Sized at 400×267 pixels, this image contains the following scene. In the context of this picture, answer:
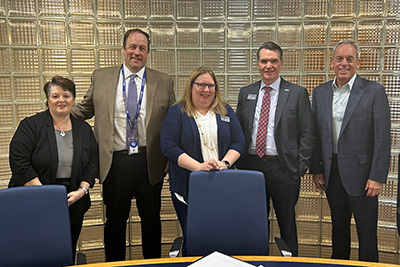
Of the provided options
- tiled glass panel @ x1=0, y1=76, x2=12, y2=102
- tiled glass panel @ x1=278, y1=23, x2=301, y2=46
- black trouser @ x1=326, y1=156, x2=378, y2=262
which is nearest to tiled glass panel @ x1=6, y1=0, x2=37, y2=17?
tiled glass panel @ x1=0, y1=76, x2=12, y2=102

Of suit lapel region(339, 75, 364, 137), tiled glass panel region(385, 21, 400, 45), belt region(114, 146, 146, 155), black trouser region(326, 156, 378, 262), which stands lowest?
black trouser region(326, 156, 378, 262)

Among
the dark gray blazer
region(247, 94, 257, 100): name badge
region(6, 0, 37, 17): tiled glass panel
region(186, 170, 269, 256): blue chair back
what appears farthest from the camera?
region(6, 0, 37, 17): tiled glass panel

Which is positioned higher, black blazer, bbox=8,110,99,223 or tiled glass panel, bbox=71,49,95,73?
tiled glass panel, bbox=71,49,95,73

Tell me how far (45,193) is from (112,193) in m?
1.01

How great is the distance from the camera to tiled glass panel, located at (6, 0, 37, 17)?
10.3 feet

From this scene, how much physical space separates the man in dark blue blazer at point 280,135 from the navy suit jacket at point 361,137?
0.15m

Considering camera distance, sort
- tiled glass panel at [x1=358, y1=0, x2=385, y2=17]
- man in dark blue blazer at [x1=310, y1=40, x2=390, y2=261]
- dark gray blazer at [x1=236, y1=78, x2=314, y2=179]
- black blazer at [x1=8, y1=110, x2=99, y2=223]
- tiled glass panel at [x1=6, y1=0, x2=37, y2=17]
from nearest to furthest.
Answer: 1. black blazer at [x1=8, y1=110, x2=99, y2=223]
2. man in dark blue blazer at [x1=310, y1=40, x2=390, y2=261]
3. dark gray blazer at [x1=236, y1=78, x2=314, y2=179]
4. tiled glass panel at [x1=6, y1=0, x2=37, y2=17]
5. tiled glass panel at [x1=358, y1=0, x2=385, y2=17]

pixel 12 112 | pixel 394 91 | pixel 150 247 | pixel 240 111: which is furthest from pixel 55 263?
pixel 394 91

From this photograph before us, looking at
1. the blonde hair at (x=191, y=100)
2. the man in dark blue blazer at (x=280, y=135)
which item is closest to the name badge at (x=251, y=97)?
the man in dark blue blazer at (x=280, y=135)

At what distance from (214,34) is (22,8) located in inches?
69.1

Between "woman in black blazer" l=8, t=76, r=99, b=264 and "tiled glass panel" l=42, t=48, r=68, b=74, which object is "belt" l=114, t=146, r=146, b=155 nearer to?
"woman in black blazer" l=8, t=76, r=99, b=264

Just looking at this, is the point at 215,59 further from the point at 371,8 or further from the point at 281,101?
the point at 371,8

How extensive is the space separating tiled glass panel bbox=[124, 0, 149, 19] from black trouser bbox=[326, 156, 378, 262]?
7.14 feet

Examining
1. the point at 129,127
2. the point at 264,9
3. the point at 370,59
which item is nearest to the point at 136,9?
the point at 264,9
